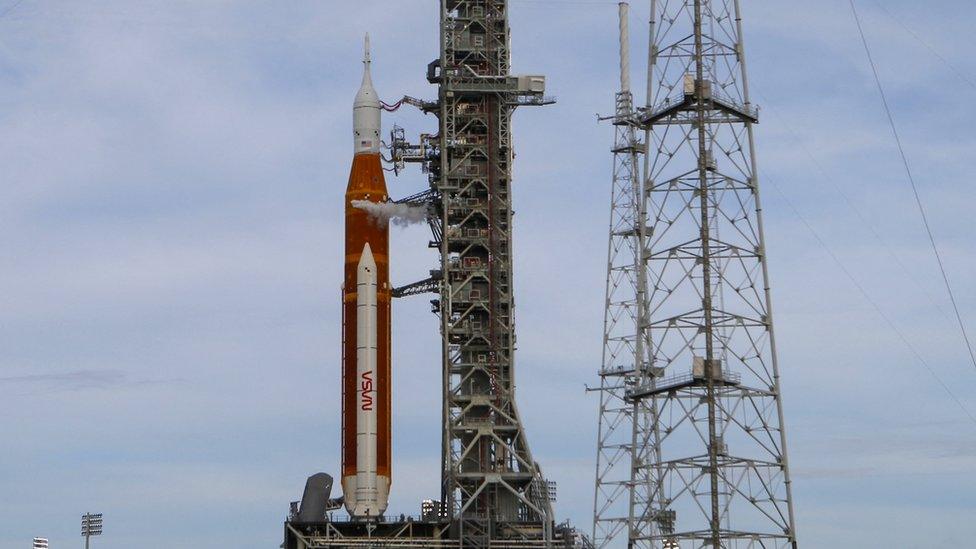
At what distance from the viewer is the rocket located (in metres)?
116

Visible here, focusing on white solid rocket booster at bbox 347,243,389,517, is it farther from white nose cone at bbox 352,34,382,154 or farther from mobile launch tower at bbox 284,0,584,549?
white nose cone at bbox 352,34,382,154

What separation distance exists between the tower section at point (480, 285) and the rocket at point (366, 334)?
3.73m

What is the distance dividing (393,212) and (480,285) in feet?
22.3

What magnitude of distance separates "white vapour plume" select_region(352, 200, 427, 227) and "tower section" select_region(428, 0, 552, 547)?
5.33 ft

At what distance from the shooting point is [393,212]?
11975cm

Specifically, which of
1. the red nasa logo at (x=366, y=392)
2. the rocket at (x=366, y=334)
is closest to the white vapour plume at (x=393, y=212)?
the rocket at (x=366, y=334)

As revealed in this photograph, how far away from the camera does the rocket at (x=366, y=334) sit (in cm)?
11600

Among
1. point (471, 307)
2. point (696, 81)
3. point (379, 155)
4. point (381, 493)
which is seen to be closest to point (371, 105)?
point (379, 155)

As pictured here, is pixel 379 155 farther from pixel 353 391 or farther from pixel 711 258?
pixel 711 258

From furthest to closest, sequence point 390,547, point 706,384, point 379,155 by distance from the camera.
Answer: point 379,155, point 390,547, point 706,384

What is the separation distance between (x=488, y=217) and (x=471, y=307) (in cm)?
553

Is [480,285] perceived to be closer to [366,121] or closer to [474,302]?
[474,302]

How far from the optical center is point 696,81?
93250 mm

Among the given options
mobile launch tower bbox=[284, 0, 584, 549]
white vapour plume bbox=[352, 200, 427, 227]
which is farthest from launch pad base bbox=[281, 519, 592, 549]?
white vapour plume bbox=[352, 200, 427, 227]
